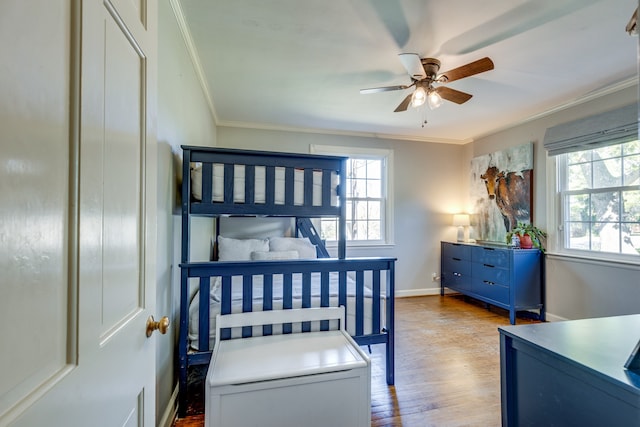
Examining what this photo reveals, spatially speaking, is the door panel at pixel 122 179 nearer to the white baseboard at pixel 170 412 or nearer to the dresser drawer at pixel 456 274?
the white baseboard at pixel 170 412

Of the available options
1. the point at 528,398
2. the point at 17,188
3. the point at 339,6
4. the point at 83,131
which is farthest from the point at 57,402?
the point at 339,6

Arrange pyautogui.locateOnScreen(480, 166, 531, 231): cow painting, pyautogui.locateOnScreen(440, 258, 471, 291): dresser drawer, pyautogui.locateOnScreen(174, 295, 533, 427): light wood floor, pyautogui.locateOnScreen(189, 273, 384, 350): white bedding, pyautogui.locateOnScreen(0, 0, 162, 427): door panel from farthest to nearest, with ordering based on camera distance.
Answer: pyautogui.locateOnScreen(440, 258, 471, 291): dresser drawer < pyautogui.locateOnScreen(480, 166, 531, 231): cow painting < pyautogui.locateOnScreen(189, 273, 384, 350): white bedding < pyautogui.locateOnScreen(174, 295, 533, 427): light wood floor < pyautogui.locateOnScreen(0, 0, 162, 427): door panel

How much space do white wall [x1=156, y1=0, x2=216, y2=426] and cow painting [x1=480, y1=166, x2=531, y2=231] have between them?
3921mm

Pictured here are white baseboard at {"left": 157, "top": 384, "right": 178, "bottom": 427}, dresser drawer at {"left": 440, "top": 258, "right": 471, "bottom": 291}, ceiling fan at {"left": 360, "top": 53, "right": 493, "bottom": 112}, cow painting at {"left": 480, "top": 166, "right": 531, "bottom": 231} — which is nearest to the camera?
white baseboard at {"left": 157, "top": 384, "right": 178, "bottom": 427}

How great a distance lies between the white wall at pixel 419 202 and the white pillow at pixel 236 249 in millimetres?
1523

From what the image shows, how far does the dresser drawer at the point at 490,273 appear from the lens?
137 inches

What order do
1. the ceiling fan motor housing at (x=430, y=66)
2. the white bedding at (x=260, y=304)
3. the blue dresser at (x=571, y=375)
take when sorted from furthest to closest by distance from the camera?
the ceiling fan motor housing at (x=430, y=66), the white bedding at (x=260, y=304), the blue dresser at (x=571, y=375)

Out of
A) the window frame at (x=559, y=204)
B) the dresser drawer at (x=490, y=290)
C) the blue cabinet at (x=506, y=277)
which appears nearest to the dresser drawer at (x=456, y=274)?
the blue cabinet at (x=506, y=277)

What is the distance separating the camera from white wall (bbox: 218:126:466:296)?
4.53 metres

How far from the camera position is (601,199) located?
300cm

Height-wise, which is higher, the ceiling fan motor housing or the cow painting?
the ceiling fan motor housing

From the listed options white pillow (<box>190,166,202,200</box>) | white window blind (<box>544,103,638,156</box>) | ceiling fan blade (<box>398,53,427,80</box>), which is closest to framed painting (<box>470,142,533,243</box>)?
white window blind (<box>544,103,638,156</box>)

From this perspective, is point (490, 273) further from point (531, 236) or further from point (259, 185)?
point (259, 185)

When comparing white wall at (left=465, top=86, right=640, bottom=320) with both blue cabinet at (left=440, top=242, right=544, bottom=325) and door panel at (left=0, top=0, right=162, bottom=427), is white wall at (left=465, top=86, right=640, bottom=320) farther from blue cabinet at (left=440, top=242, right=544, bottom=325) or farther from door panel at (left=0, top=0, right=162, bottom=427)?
door panel at (left=0, top=0, right=162, bottom=427)
